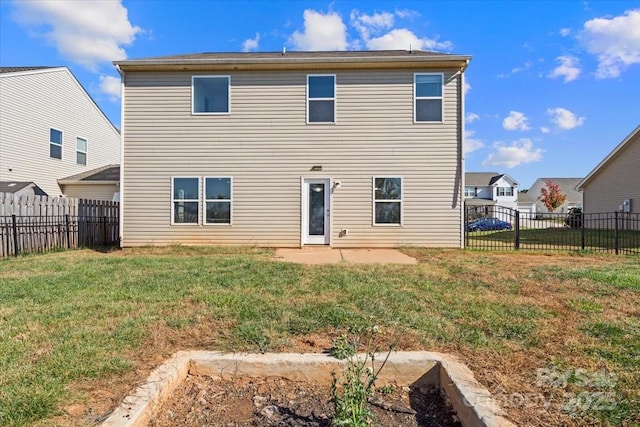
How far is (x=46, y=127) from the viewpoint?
607 inches

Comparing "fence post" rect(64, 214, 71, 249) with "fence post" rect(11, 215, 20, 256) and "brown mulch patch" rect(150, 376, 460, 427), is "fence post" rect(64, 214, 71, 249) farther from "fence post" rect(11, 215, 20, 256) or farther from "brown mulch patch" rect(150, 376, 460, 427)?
"brown mulch patch" rect(150, 376, 460, 427)

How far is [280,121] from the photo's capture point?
35.2 feet

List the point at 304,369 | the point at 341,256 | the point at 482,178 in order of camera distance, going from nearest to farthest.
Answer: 1. the point at 304,369
2. the point at 341,256
3. the point at 482,178

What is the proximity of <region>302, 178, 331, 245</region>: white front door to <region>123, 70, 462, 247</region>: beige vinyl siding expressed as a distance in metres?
0.21

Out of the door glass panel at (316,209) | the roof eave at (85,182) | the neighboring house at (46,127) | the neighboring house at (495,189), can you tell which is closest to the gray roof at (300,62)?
the door glass panel at (316,209)

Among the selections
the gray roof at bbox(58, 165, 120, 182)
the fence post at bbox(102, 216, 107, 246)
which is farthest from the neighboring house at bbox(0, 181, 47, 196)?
the fence post at bbox(102, 216, 107, 246)

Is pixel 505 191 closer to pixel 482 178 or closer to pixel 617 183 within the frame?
pixel 482 178

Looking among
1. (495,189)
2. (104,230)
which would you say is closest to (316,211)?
(104,230)

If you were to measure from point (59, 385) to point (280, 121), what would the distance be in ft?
30.0

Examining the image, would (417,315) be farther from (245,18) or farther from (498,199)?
(498,199)

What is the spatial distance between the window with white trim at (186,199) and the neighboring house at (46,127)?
8017 millimetres

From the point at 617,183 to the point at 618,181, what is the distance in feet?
0.44

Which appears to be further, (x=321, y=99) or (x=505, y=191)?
(x=505, y=191)

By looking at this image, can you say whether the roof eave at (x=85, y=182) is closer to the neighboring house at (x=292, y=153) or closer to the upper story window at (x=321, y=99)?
the neighboring house at (x=292, y=153)
